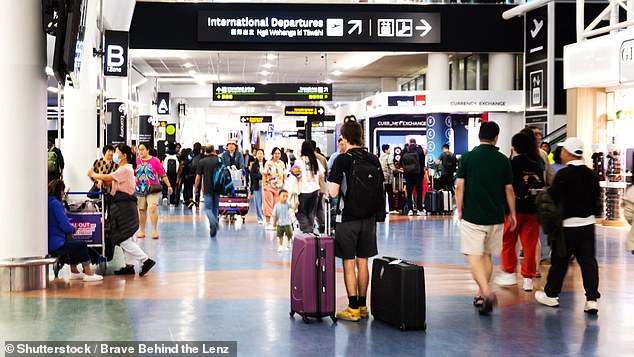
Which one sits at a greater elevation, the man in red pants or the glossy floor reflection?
the man in red pants

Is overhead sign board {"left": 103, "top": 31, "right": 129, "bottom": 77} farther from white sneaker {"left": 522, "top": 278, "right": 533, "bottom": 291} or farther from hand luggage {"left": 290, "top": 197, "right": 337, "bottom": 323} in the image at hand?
hand luggage {"left": 290, "top": 197, "right": 337, "bottom": 323}

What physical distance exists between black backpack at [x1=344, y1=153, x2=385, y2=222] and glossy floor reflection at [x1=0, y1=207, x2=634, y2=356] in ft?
2.88

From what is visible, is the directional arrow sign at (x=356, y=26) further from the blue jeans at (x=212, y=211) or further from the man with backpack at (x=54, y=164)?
the man with backpack at (x=54, y=164)

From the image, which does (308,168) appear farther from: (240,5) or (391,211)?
(240,5)

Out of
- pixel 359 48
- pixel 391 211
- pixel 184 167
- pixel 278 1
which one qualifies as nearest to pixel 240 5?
pixel 278 1

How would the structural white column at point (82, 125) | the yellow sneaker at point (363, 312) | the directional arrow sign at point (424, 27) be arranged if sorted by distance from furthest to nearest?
the directional arrow sign at point (424, 27), the structural white column at point (82, 125), the yellow sneaker at point (363, 312)

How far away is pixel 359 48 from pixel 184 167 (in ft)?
17.6

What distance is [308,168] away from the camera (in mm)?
11836

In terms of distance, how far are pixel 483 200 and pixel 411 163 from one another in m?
11.2

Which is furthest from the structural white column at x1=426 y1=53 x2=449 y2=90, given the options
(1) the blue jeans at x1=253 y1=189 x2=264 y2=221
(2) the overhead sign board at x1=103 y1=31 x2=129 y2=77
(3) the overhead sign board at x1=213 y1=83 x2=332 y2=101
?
(2) the overhead sign board at x1=103 y1=31 x2=129 y2=77

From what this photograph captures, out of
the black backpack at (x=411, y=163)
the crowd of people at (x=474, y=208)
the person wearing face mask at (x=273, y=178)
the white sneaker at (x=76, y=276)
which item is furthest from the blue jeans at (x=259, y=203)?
the white sneaker at (x=76, y=276)

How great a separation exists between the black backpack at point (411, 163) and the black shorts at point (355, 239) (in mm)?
11467

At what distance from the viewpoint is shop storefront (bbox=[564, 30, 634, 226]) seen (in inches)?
608

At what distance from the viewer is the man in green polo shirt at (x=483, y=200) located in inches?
298
